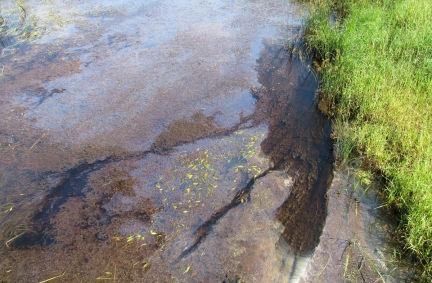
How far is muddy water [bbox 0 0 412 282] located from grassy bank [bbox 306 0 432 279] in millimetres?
268

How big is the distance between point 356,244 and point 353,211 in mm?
300

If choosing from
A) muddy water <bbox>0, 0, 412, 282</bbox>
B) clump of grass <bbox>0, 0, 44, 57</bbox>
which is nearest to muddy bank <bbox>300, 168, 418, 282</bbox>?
muddy water <bbox>0, 0, 412, 282</bbox>

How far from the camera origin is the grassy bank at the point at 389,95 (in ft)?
7.42

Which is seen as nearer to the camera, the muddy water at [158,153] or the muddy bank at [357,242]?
the muddy bank at [357,242]

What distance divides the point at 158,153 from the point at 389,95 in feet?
7.23

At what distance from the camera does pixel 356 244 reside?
6.95 feet

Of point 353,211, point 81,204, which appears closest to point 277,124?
point 353,211

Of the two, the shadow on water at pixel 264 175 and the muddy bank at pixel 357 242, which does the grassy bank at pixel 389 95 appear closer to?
the muddy bank at pixel 357 242

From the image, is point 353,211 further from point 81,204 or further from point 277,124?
point 81,204

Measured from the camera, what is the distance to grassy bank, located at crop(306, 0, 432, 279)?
2.26 meters

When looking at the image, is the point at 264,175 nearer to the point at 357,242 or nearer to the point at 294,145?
the point at 294,145

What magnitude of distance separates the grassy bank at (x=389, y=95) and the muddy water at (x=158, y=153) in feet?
0.88

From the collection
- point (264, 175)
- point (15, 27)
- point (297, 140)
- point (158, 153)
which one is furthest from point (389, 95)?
point (15, 27)

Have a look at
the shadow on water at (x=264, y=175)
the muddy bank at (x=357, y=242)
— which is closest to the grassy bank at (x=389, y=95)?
the muddy bank at (x=357, y=242)
